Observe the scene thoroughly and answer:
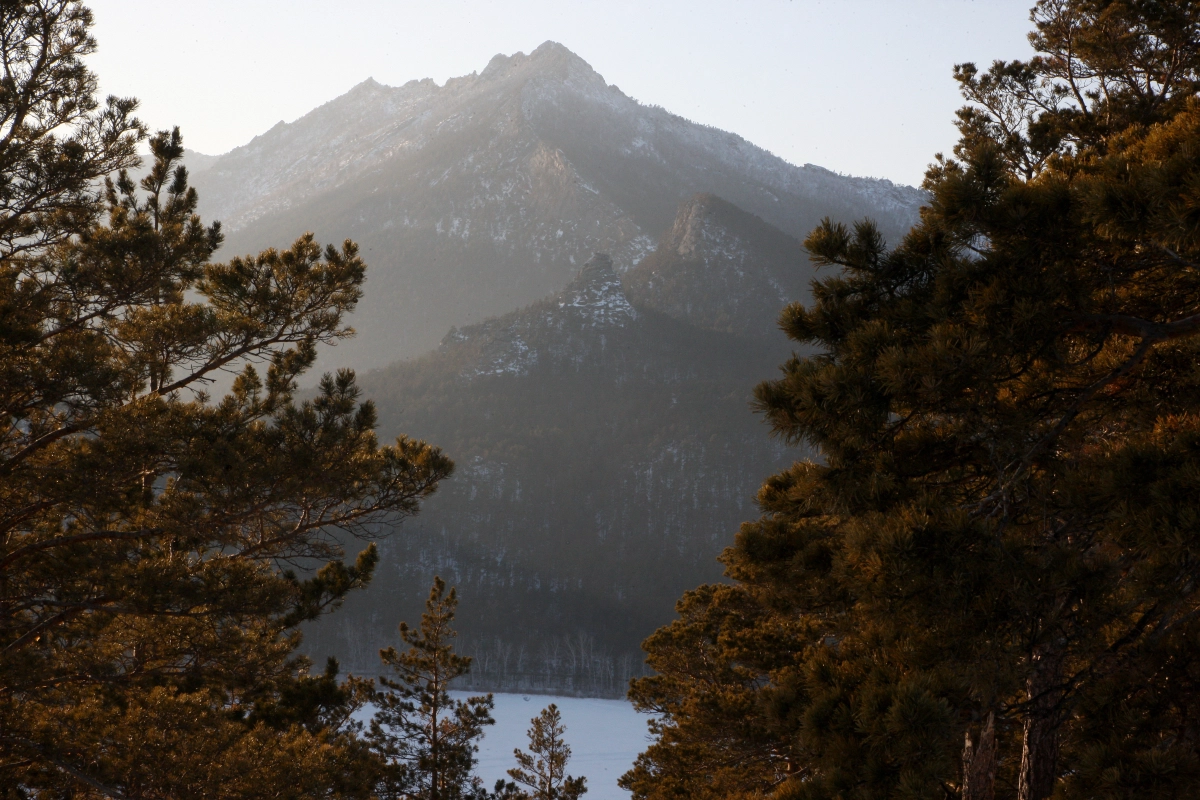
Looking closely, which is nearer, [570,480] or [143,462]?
[143,462]

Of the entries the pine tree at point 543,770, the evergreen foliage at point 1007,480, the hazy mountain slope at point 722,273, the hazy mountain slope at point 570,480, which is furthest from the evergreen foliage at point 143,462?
the hazy mountain slope at point 722,273

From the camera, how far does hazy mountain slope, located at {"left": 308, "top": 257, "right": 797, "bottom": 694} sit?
75.1 m

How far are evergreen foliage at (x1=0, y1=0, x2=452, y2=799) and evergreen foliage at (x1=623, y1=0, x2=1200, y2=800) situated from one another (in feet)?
14.8

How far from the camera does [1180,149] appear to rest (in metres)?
3.37

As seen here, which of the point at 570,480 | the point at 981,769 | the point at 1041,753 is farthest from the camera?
the point at 570,480

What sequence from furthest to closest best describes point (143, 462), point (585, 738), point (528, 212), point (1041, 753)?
point (528, 212), point (585, 738), point (143, 462), point (1041, 753)

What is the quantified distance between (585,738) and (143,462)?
148 feet

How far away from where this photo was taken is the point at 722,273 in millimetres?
127438

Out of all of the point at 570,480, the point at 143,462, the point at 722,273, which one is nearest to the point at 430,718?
the point at 143,462

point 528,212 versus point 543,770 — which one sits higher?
point 528,212

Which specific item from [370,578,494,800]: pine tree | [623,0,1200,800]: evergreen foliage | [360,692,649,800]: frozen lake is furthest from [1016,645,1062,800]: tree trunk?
[360,692,649,800]: frozen lake

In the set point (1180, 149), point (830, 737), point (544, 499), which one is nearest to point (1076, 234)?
point (1180, 149)

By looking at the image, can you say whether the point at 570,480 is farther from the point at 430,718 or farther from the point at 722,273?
the point at 430,718

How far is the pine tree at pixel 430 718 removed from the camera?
15.1 meters
